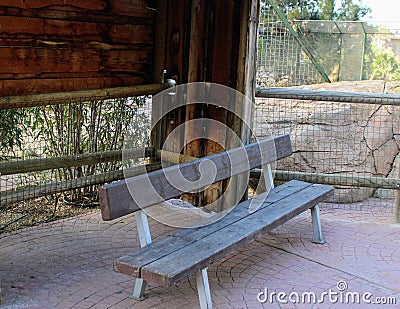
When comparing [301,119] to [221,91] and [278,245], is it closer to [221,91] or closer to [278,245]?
[221,91]

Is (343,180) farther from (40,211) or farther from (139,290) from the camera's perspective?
(40,211)

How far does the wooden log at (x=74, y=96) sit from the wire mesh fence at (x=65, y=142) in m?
0.68

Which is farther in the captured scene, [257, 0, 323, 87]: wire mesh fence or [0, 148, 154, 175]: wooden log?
[257, 0, 323, 87]: wire mesh fence

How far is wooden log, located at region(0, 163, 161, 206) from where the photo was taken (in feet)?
14.8

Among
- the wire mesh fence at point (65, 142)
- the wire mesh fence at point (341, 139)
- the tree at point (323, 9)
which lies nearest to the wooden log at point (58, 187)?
the wire mesh fence at point (65, 142)

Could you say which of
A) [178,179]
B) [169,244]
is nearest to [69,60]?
[178,179]

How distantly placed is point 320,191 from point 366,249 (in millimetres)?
636

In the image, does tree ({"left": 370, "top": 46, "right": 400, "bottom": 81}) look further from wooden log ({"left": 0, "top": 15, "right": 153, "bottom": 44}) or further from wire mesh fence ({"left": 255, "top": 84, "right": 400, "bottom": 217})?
wooden log ({"left": 0, "top": 15, "right": 153, "bottom": 44})

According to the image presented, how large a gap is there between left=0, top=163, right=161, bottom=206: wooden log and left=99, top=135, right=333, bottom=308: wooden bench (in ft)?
3.37

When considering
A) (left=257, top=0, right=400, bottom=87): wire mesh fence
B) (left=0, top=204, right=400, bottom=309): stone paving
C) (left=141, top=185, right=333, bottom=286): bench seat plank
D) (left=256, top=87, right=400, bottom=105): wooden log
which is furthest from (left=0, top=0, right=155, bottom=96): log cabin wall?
(left=257, top=0, right=400, bottom=87): wire mesh fence

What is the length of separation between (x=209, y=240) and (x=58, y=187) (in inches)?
62.6

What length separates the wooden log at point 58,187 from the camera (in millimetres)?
4504

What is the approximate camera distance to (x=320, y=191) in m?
5.17

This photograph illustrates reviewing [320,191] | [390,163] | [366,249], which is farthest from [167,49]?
[390,163]
